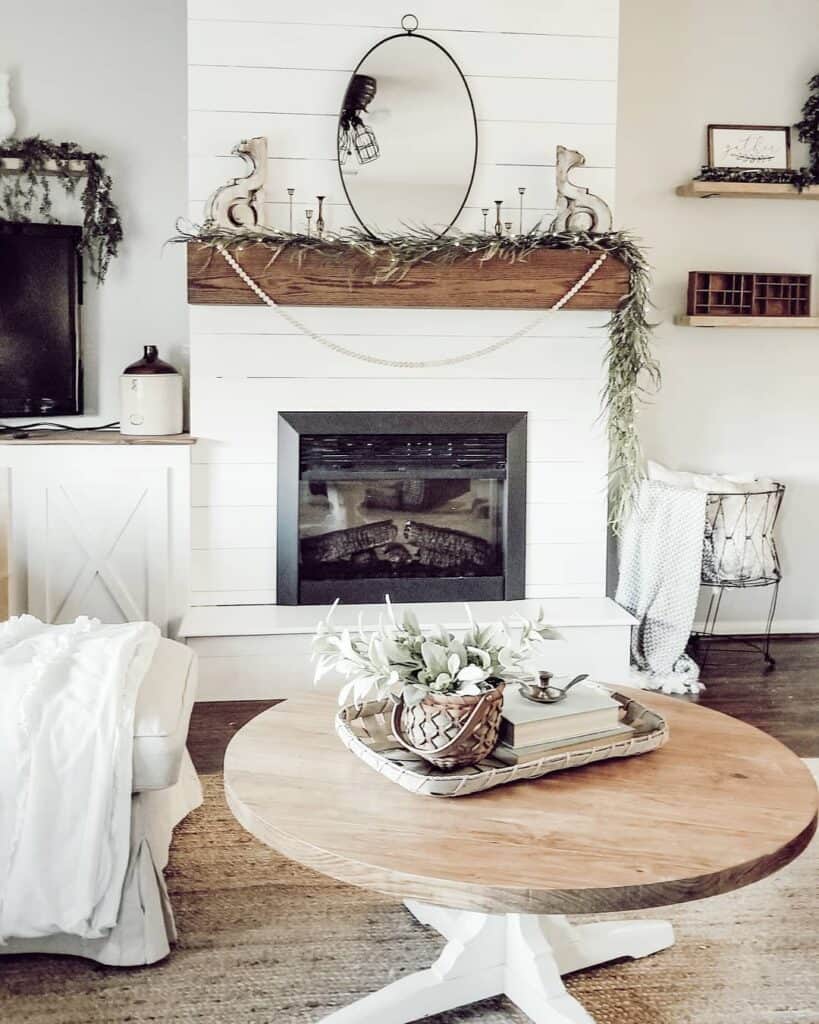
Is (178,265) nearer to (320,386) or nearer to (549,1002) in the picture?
(320,386)

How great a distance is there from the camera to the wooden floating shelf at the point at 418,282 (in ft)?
12.5

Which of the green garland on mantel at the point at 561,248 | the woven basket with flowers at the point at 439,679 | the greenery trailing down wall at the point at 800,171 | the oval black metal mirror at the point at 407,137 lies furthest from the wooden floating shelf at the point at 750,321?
the woven basket with flowers at the point at 439,679

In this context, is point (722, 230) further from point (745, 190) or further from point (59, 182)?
point (59, 182)

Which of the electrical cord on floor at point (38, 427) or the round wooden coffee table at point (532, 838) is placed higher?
the electrical cord on floor at point (38, 427)

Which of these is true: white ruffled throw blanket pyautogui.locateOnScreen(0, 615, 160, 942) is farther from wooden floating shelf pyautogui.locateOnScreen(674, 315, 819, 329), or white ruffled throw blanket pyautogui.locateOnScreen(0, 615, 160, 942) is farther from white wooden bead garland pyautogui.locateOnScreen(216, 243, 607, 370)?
wooden floating shelf pyautogui.locateOnScreen(674, 315, 819, 329)

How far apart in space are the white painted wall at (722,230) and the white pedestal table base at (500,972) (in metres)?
2.81

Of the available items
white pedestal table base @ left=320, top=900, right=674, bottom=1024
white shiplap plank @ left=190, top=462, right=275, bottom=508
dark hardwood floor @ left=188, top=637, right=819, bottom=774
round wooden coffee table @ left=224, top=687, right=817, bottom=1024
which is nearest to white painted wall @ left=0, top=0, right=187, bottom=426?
white shiplap plank @ left=190, top=462, right=275, bottom=508

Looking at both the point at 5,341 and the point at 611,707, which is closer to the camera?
the point at 611,707

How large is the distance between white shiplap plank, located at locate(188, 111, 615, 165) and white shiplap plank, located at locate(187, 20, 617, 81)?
16 cm

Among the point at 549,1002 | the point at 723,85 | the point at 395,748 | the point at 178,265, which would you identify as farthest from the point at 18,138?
the point at 549,1002

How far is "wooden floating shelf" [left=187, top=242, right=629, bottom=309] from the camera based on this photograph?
381cm

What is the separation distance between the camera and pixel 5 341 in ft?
13.8

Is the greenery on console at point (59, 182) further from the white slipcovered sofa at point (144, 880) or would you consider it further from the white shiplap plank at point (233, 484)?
the white slipcovered sofa at point (144, 880)

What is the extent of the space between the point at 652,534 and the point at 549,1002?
2449 millimetres
